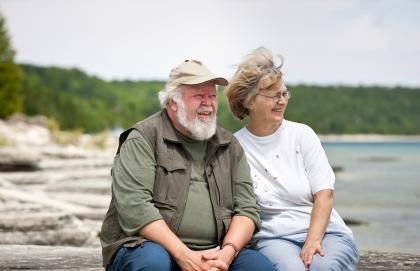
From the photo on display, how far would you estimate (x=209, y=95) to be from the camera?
3.77m

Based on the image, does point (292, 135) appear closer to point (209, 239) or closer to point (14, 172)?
point (209, 239)

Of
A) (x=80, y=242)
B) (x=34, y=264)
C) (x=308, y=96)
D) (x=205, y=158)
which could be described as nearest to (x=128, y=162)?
(x=205, y=158)

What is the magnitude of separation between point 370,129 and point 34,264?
92921mm

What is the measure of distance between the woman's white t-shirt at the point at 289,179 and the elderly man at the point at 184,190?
160 millimetres

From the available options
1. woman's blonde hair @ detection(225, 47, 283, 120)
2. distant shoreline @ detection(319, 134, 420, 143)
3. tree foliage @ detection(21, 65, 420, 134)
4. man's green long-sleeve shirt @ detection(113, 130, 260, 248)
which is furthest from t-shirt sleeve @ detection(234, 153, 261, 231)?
distant shoreline @ detection(319, 134, 420, 143)

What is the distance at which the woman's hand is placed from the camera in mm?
3695

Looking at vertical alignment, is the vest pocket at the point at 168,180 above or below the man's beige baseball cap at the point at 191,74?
below

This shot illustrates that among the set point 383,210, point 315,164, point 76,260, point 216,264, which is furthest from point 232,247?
point 383,210

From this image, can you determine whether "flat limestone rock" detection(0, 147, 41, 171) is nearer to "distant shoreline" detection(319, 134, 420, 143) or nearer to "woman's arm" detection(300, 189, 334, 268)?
"woman's arm" detection(300, 189, 334, 268)

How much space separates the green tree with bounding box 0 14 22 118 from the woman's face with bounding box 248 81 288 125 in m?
40.3

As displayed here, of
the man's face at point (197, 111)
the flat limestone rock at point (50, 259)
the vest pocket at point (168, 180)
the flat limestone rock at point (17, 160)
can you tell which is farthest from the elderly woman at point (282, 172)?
the flat limestone rock at point (17, 160)

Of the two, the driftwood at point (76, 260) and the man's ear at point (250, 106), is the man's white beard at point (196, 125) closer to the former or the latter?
the man's ear at point (250, 106)

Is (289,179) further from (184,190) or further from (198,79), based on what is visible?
(198,79)

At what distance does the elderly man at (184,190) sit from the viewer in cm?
353
